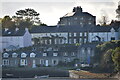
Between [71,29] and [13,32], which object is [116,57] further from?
[13,32]

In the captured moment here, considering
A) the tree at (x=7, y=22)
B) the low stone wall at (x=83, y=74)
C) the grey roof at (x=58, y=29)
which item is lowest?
the low stone wall at (x=83, y=74)

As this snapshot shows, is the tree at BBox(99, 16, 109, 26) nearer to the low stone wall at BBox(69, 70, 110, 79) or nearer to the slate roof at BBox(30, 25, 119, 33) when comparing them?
the slate roof at BBox(30, 25, 119, 33)

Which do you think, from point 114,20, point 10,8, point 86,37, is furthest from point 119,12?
point 10,8

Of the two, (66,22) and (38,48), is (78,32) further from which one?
(38,48)

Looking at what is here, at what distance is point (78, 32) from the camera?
6.94 m

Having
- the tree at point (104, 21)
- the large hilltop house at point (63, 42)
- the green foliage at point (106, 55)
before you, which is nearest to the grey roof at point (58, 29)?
the large hilltop house at point (63, 42)

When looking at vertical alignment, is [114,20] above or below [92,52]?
above

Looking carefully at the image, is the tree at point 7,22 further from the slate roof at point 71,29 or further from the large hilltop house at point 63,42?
the slate roof at point 71,29

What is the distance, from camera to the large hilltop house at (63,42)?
22.3ft

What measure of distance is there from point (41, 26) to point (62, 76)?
0.89 meters

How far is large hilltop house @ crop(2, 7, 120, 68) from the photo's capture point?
6793 millimetres

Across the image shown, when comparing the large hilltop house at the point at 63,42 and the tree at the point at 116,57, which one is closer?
the tree at the point at 116,57

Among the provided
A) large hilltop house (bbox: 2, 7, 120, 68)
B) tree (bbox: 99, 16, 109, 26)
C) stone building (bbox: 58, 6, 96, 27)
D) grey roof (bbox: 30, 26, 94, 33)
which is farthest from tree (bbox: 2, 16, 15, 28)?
tree (bbox: 99, 16, 109, 26)

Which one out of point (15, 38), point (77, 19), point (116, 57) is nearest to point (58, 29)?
point (77, 19)
